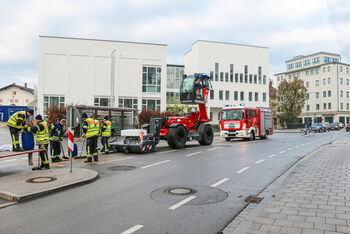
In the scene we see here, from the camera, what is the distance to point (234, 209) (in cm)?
519

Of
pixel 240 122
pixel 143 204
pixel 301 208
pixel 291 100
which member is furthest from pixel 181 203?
pixel 291 100

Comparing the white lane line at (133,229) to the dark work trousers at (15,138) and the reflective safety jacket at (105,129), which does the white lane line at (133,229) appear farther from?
the reflective safety jacket at (105,129)

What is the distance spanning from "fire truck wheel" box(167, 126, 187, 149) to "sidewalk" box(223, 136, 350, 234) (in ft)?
26.2

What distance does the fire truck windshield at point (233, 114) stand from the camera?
2248 centimetres

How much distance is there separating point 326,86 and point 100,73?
65842 millimetres

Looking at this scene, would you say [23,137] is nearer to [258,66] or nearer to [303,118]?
[258,66]

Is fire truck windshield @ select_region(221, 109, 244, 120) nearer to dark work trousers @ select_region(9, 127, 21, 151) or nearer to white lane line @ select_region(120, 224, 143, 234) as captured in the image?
dark work trousers @ select_region(9, 127, 21, 151)

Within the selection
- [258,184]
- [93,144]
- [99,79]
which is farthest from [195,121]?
[99,79]

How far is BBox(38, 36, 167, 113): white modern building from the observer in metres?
41.3

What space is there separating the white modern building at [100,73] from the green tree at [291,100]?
31.8 meters

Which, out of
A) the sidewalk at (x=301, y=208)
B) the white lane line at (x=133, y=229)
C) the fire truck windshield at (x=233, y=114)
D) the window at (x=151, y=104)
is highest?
the window at (x=151, y=104)

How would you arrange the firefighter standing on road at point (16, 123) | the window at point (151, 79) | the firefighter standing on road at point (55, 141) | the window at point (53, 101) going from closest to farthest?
1. the firefighter standing on road at point (16, 123)
2. the firefighter standing on road at point (55, 141)
3. the window at point (53, 101)
4. the window at point (151, 79)

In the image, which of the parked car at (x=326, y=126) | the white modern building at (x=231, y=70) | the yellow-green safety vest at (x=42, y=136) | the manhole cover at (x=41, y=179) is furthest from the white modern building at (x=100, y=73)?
the manhole cover at (x=41, y=179)

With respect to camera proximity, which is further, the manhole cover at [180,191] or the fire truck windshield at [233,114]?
the fire truck windshield at [233,114]
